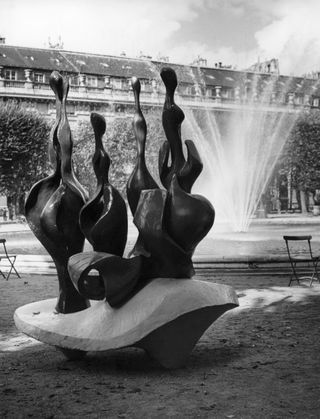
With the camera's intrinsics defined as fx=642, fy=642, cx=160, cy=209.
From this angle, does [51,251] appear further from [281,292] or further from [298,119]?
[298,119]

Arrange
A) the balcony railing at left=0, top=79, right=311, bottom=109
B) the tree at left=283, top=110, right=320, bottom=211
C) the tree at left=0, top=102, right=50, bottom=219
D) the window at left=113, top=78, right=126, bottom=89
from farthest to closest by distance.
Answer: the window at left=113, top=78, right=126, bottom=89 < the balcony railing at left=0, top=79, right=311, bottom=109 < the tree at left=283, top=110, right=320, bottom=211 < the tree at left=0, top=102, right=50, bottom=219

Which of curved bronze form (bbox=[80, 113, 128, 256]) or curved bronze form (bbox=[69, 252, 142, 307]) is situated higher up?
curved bronze form (bbox=[80, 113, 128, 256])

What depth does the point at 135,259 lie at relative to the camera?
6.32 m

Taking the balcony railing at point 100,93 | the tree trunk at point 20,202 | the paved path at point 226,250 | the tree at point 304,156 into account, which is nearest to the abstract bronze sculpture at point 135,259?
the paved path at point 226,250

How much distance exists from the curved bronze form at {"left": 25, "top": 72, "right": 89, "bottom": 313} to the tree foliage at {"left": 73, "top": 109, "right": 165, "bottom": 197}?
4007cm

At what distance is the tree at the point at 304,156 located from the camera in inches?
2082

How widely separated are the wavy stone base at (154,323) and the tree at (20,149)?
133ft

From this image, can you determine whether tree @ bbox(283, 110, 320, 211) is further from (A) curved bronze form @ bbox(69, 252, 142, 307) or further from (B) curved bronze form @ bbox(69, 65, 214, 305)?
(A) curved bronze form @ bbox(69, 252, 142, 307)

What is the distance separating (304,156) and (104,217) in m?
48.8

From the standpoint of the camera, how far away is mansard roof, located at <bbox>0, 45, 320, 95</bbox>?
65.6m

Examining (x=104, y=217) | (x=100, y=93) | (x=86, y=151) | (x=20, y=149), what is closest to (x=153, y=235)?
(x=104, y=217)

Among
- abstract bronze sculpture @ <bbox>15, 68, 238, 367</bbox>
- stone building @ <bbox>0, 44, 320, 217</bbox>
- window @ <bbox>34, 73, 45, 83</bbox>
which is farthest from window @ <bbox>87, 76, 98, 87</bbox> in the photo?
abstract bronze sculpture @ <bbox>15, 68, 238, 367</bbox>

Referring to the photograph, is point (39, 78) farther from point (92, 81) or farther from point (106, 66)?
point (106, 66)

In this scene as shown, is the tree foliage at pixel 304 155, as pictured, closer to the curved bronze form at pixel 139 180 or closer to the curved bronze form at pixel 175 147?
the curved bronze form at pixel 139 180
